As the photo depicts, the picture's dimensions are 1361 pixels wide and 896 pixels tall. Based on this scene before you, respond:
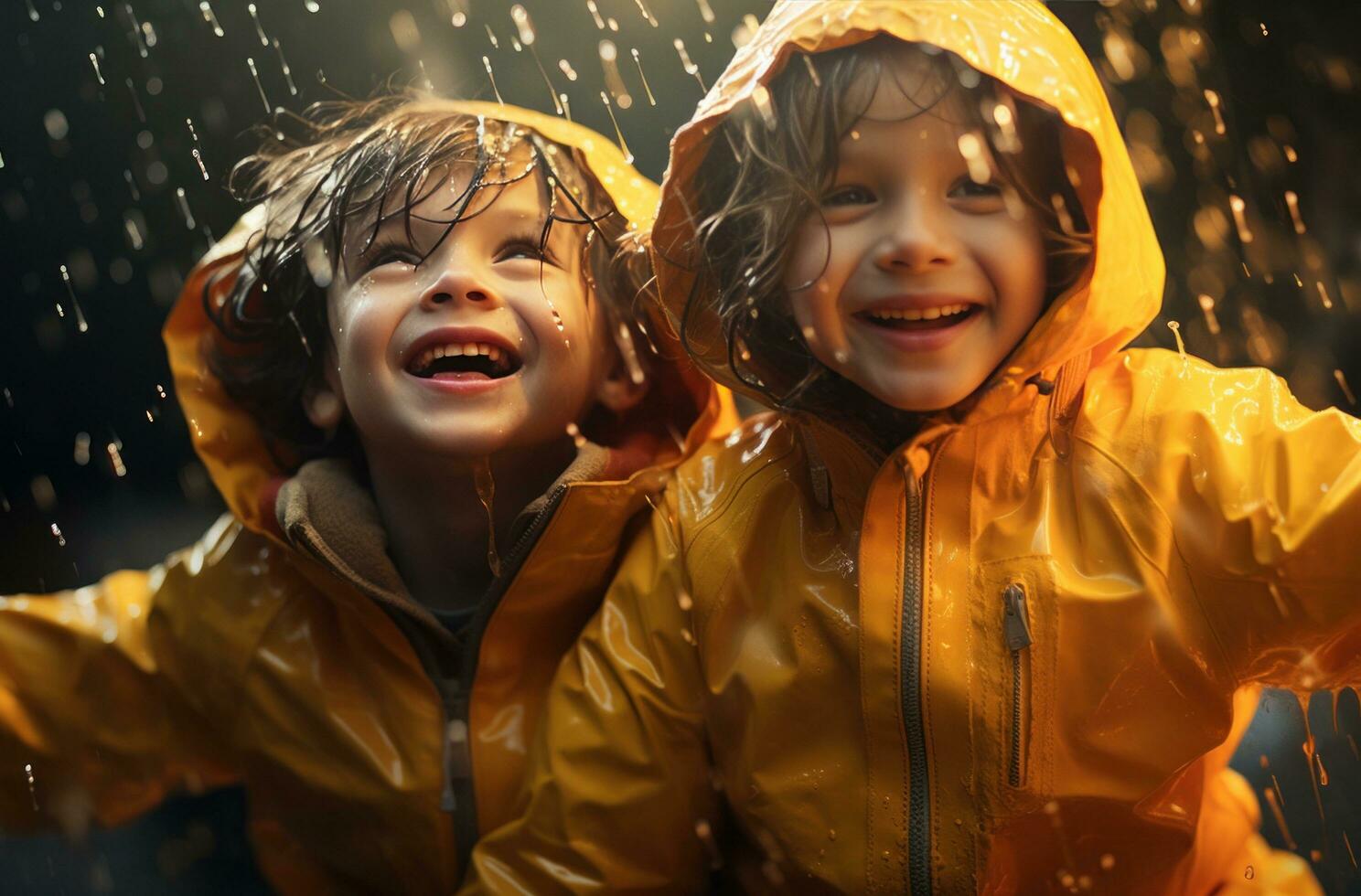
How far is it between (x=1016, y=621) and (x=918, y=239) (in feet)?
0.73

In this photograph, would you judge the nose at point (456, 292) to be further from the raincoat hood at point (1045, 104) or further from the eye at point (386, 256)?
the raincoat hood at point (1045, 104)

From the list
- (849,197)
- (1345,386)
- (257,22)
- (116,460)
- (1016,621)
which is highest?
(257,22)

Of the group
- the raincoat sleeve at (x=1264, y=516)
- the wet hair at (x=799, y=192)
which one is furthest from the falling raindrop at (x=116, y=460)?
the raincoat sleeve at (x=1264, y=516)

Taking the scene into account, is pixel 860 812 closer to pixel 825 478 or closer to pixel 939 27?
pixel 825 478

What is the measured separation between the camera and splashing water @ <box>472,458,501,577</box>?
948 mm

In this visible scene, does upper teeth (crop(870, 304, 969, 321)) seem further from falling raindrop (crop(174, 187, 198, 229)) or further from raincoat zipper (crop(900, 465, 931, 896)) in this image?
falling raindrop (crop(174, 187, 198, 229))

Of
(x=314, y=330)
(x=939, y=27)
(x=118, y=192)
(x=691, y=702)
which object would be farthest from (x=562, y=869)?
(x=118, y=192)

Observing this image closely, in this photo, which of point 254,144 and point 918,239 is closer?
point 918,239

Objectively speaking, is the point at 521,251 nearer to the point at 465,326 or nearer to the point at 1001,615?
the point at 465,326

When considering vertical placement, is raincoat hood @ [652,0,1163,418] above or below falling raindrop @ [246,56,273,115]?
below

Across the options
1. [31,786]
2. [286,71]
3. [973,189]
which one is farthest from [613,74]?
[31,786]

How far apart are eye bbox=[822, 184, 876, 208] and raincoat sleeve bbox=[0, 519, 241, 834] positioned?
59 cm

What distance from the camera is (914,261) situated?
696mm

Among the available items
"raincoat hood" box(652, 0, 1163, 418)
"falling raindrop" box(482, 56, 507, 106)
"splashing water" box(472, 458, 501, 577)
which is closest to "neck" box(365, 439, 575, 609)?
"splashing water" box(472, 458, 501, 577)
